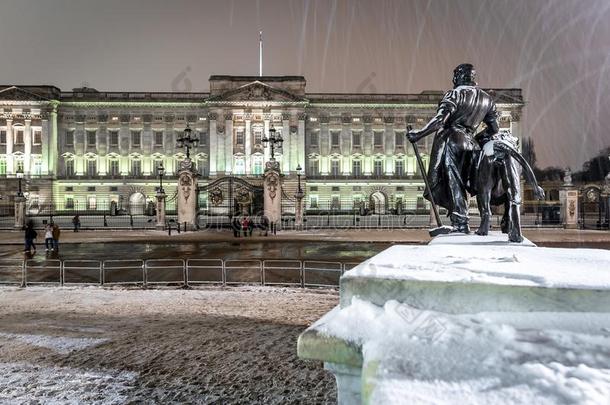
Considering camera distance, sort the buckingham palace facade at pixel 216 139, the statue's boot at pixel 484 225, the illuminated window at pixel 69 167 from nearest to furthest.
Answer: the statue's boot at pixel 484 225 < the buckingham palace facade at pixel 216 139 < the illuminated window at pixel 69 167

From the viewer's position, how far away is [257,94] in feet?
218

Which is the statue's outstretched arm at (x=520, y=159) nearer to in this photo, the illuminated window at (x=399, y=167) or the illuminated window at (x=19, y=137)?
the illuminated window at (x=399, y=167)

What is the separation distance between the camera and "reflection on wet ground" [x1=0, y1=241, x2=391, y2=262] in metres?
17.0

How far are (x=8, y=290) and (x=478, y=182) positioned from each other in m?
10.2

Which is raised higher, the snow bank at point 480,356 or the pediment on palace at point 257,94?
the pediment on palace at point 257,94

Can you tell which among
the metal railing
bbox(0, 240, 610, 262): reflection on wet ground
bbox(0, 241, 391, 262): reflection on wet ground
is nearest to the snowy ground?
the metal railing

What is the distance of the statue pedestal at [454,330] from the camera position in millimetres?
1584

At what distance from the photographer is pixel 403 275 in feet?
6.72

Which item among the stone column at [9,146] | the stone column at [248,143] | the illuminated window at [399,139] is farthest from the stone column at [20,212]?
the illuminated window at [399,139]

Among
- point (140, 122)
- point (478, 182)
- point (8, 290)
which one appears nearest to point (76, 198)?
point (140, 122)

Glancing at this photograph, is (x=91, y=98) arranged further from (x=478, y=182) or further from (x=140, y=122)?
(x=478, y=182)

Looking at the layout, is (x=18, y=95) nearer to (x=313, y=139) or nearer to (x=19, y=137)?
(x=19, y=137)

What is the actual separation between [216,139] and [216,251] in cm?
5093

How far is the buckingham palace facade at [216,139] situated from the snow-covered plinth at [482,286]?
63137mm
